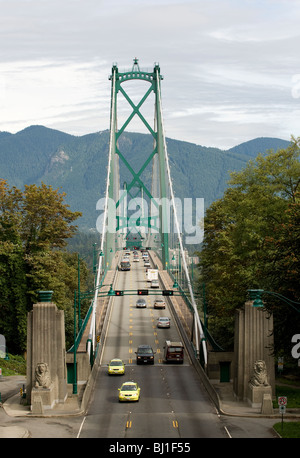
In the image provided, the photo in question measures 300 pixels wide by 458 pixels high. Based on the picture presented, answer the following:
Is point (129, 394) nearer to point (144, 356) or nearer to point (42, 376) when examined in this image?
point (42, 376)

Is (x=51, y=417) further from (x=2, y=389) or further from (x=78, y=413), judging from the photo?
(x=2, y=389)

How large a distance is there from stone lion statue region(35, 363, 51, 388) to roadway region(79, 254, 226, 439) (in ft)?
9.80

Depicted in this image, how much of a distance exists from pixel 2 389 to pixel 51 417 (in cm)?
1200

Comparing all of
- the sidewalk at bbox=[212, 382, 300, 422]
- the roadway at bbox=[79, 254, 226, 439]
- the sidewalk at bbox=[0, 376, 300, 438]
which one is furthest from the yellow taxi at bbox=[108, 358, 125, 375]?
the sidewalk at bbox=[212, 382, 300, 422]

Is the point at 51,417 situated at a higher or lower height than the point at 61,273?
lower

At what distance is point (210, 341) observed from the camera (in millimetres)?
64812

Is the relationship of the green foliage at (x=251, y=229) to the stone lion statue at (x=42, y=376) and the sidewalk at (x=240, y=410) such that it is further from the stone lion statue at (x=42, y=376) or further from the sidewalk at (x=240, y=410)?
the stone lion statue at (x=42, y=376)

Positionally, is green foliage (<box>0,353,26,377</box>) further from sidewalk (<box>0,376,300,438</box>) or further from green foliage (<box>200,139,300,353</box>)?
green foliage (<box>200,139,300,353</box>)

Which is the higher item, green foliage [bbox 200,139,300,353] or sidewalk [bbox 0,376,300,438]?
green foliage [bbox 200,139,300,353]

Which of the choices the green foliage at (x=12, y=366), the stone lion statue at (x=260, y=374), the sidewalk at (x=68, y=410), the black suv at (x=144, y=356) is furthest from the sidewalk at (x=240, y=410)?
the green foliage at (x=12, y=366)

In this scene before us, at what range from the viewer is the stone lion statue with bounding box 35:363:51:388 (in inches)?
1913

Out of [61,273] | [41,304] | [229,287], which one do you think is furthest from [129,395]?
[61,273]

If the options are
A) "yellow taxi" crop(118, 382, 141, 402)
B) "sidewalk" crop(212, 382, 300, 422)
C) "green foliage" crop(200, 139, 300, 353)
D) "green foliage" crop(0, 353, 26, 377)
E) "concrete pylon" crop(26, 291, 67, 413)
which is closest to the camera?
"sidewalk" crop(212, 382, 300, 422)

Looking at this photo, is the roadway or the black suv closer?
the roadway
